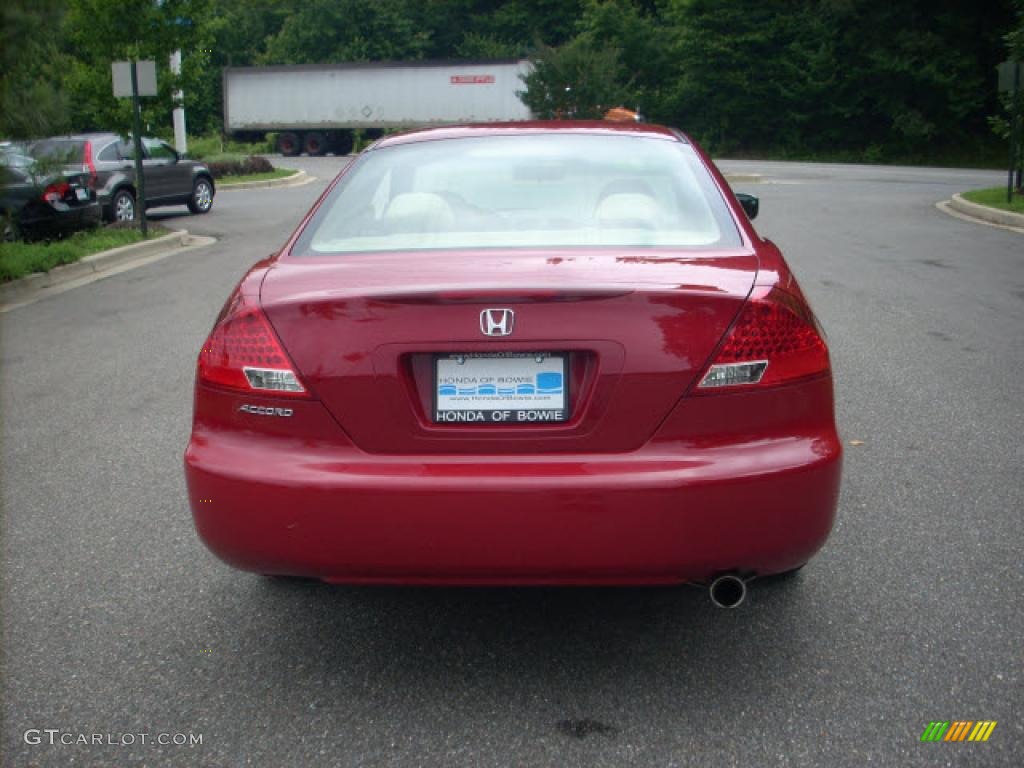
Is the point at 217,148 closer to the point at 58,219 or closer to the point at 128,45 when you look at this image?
the point at 128,45

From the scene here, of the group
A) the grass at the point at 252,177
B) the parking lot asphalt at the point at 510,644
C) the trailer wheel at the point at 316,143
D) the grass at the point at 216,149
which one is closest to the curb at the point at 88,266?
the parking lot asphalt at the point at 510,644

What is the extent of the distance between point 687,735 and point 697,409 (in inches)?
32.5

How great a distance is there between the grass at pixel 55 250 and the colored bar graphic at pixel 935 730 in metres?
10.8

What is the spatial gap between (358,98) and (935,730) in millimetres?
52503

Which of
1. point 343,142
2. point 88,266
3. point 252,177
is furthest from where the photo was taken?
point 343,142

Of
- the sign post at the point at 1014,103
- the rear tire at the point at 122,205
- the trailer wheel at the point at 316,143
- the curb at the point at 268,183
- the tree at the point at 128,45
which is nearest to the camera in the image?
the tree at the point at 128,45

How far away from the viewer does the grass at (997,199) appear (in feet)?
59.6

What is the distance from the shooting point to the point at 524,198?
3680mm

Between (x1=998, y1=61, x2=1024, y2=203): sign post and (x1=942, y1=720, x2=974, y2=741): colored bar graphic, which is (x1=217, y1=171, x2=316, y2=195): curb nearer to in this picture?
(x1=998, y1=61, x2=1024, y2=203): sign post

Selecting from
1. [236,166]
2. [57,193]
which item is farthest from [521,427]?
[236,166]

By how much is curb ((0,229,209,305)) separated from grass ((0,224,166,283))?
10cm

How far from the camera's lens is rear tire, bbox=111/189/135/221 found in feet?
56.6

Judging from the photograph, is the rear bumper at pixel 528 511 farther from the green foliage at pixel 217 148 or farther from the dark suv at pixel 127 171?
the green foliage at pixel 217 148
